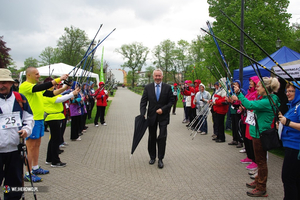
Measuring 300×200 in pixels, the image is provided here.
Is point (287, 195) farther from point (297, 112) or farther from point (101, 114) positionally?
point (101, 114)

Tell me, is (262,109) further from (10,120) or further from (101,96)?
(101,96)

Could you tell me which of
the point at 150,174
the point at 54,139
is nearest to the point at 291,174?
the point at 150,174

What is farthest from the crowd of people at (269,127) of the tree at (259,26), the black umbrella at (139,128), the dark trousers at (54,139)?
the tree at (259,26)

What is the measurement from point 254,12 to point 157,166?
2316 cm

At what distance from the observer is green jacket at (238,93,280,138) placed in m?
3.78

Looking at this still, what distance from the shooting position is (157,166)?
557 cm

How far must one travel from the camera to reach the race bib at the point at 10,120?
3094mm

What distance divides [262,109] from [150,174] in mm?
2668

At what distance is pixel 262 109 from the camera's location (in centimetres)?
383

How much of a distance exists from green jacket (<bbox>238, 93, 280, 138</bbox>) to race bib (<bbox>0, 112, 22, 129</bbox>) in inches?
136

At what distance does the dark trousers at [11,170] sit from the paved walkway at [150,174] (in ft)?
3.03

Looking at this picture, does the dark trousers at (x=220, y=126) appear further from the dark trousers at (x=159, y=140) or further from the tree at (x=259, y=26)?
the tree at (x=259, y=26)

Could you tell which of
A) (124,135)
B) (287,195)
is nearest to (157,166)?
(287,195)

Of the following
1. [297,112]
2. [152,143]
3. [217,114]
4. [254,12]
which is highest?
[254,12]
